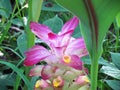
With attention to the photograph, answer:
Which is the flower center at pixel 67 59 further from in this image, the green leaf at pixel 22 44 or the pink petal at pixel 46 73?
the green leaf at pixel 22 44

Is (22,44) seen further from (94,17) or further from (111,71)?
(94,17)

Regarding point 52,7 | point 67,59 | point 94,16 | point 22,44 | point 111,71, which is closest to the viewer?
point 94,16

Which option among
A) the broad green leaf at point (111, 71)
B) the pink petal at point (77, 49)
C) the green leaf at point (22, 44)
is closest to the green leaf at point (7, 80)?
the green leaf at point (22, 44)

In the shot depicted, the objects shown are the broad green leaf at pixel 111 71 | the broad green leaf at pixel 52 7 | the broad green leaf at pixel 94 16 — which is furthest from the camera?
the broad green leaf at pixel 52 7

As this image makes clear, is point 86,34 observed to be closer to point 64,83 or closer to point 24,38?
point 64,83

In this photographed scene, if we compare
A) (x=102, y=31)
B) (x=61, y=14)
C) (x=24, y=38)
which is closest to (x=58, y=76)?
(x=102, y=31)

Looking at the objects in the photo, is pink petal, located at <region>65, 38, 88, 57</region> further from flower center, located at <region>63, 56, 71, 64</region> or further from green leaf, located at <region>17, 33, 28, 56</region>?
green leaf, located at <region>17, 33, 28, 56</region>

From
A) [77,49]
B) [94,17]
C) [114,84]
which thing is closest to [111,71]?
[114,84]
